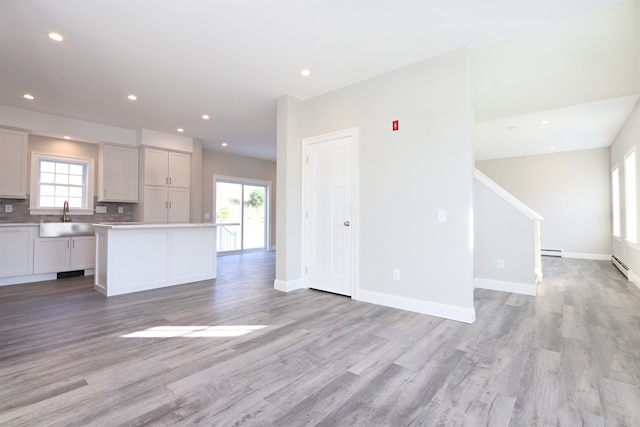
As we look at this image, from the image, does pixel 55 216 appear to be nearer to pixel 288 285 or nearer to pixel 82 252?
pixel 82 252

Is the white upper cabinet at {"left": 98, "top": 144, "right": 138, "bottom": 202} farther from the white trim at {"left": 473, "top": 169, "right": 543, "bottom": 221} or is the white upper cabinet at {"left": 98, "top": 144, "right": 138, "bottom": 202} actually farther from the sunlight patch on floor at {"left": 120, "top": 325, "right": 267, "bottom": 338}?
the white trim at {"left": 473, "top": 169, "right": 543, "bottom": 221}

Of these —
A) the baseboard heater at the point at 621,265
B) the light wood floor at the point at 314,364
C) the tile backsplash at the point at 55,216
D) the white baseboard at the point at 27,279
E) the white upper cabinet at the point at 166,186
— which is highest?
the white upper cabinet at the point at 166,186

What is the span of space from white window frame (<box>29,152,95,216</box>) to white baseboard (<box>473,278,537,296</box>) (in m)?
6.92

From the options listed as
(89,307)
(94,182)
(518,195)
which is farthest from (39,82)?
(518,195)

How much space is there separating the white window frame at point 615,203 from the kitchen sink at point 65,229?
10.1 m

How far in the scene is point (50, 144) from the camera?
533 centimetres

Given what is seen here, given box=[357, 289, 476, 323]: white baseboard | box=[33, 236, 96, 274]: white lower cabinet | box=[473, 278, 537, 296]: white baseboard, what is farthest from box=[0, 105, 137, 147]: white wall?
box=[473, 278, 537, 296]: white baseboard

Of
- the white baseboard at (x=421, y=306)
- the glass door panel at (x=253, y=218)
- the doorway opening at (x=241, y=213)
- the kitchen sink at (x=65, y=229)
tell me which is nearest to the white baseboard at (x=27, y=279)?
the kitchen sink at (x=65, y=229)

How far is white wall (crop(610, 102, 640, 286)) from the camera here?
449 centimetres

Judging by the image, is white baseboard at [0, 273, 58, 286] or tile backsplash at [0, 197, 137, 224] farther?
tile backsplash at [0, 197, 137, 224]

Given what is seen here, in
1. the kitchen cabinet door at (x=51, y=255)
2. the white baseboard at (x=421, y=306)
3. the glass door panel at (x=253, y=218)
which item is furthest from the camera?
the glass door panel at (x=253, y=218)

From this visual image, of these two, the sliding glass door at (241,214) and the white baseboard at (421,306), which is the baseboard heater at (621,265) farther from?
the sliding glass door at (241,214)

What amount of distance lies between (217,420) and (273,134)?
5.57 meters

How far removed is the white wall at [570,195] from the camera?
23.9ft
